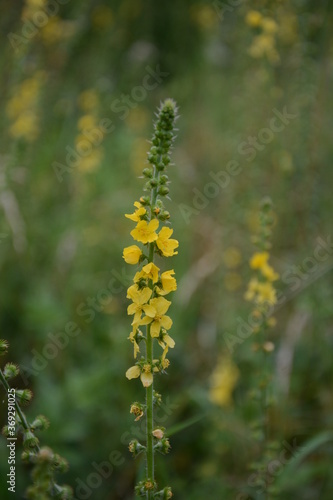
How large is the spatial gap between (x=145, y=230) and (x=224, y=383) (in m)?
3.24

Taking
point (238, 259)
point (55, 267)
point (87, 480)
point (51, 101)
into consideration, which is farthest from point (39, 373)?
point (51, 101)

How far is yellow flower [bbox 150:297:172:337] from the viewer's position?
202cm

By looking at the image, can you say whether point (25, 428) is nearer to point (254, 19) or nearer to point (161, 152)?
point (161, 152)

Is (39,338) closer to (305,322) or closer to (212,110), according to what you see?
(305,322)

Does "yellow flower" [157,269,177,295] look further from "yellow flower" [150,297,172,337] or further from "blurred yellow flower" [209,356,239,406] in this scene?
"blurred yellow flower" [209,356,239,406]

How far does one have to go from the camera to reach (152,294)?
2078 mm

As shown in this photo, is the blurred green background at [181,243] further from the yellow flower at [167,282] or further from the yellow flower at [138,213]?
the yellow flower at [138,213]

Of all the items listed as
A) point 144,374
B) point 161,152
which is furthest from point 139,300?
point 161,152

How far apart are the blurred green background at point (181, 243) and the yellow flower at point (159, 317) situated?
180 centimetres

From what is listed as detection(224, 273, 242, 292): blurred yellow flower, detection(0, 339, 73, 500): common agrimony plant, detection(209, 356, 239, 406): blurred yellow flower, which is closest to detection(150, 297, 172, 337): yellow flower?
detection(0, 339, 73, 500): common agrimony plant

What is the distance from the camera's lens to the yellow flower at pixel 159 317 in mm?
2016

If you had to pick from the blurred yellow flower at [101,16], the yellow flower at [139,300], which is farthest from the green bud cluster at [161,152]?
the blurred yellow flower at [101,16]

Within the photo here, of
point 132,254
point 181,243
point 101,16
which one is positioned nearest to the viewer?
point 132,254

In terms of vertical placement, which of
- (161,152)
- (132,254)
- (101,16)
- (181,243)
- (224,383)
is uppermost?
(101,16)
